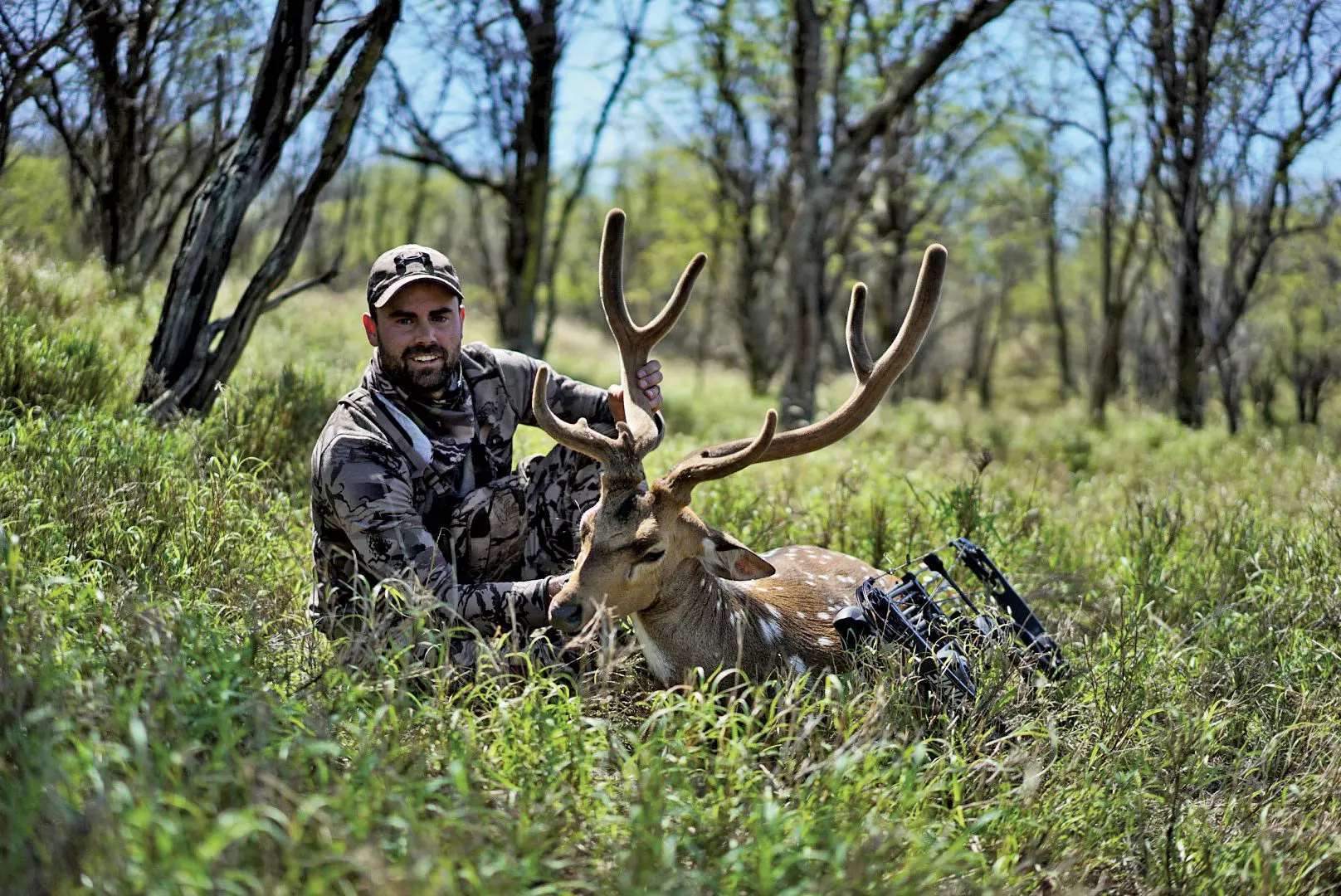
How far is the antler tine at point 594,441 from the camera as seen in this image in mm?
3662

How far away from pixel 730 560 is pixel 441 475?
1.32 meters

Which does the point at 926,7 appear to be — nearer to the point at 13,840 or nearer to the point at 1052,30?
the point at 1052,30

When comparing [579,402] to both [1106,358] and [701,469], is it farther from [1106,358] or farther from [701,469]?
[1106,358]

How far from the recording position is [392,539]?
147 inches

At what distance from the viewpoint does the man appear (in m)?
3.73

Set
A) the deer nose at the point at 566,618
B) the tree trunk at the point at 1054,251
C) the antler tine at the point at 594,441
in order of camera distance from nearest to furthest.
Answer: the deer nose at the point at 566,618
the antler tine at the point at 594,441
the tree trunk at the point at 1054,251

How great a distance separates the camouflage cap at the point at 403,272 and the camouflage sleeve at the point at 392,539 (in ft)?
2.20

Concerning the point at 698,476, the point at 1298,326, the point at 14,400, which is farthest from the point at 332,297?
the point at 1298,326

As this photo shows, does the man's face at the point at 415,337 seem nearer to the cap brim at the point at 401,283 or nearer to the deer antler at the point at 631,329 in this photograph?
the cap brim at the point at 401,283

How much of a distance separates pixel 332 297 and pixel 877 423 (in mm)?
10979

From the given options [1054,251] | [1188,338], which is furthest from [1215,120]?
[1054,251]

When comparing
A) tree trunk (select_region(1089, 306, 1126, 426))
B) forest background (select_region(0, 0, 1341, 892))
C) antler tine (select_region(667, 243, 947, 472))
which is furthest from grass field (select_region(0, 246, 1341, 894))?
tree trunk (select_region(1089, 306, 1126, 426))

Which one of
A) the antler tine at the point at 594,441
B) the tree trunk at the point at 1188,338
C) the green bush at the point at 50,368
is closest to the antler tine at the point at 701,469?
the antler tine at the point at 594,441

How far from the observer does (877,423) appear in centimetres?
1301
